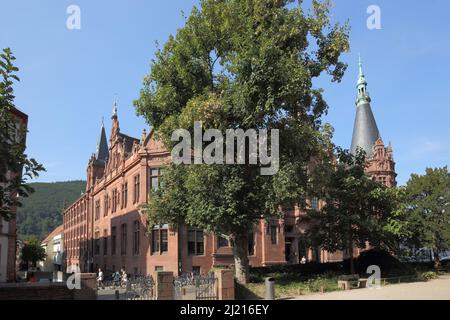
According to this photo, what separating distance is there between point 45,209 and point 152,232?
13335 centimetres

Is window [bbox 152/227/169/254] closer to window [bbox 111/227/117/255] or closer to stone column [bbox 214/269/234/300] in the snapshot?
window [bbox 111/227/117/255]

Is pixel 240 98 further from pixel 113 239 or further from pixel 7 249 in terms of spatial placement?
pixel 113 239

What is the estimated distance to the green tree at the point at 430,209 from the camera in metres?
32.2

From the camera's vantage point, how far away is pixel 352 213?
2769 cm

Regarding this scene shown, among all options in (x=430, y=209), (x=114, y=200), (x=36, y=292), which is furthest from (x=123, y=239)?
(x=36, y=292)

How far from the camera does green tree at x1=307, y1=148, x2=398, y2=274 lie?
2697cm

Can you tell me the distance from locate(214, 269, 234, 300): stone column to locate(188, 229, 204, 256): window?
2041 cm

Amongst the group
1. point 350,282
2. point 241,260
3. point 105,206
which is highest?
point 105,206

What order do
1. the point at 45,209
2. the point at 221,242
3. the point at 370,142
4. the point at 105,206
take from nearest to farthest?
the point at 221,242 → the point at 105,206 → the point at 370,142 → the point at 45,209

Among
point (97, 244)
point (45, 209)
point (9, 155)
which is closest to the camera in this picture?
point (9, 155)

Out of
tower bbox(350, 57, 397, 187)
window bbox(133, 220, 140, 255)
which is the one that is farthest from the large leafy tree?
tower bbox(350, 57, 397, 187)

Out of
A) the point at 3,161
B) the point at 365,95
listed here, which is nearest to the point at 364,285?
the point at 3,161

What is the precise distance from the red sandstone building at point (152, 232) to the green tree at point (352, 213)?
1.91 metres

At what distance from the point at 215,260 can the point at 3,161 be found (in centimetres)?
2996
